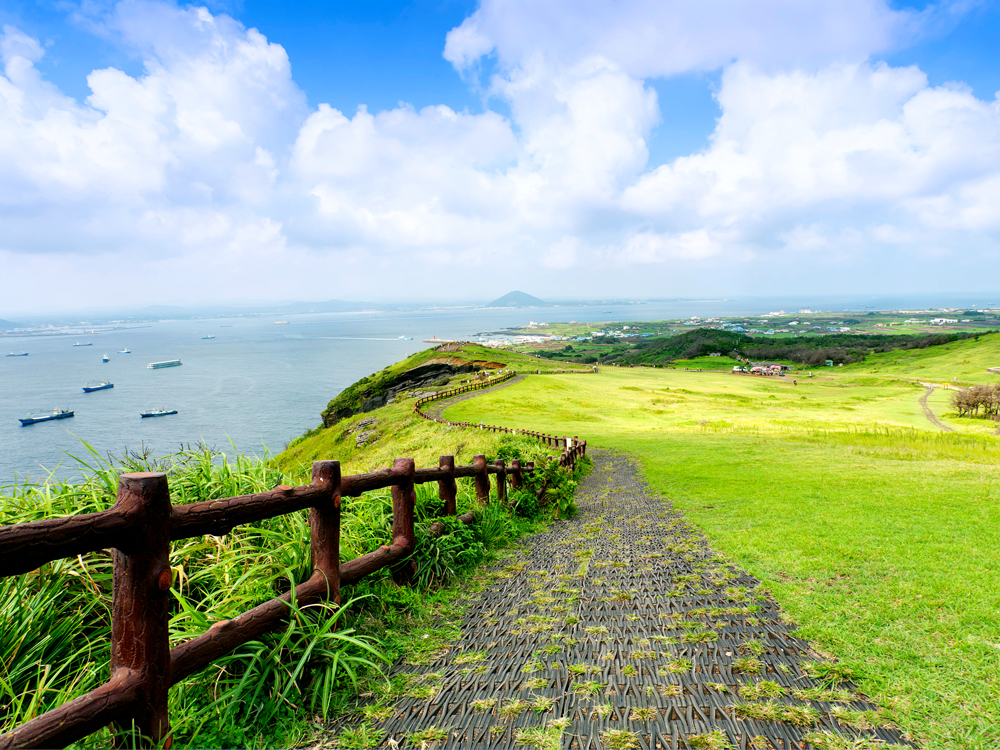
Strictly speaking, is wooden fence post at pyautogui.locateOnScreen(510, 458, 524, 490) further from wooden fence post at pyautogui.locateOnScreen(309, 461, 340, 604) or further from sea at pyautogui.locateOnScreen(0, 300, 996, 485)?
wooden fence post at pyautogui.locateOnScreen(309, 461, 340, 604)

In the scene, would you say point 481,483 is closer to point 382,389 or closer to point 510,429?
point 510,429

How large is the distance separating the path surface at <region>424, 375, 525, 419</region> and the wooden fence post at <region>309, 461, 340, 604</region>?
26.5 metres

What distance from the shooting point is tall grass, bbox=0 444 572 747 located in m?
2.79

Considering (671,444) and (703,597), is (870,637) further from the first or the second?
(671,444)

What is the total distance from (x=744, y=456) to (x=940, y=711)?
A: 12802mm

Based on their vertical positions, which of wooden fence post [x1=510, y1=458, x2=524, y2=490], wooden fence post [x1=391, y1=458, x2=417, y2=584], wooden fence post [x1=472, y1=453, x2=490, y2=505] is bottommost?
wooden fence post [x1=510, y1=458, x2=524, y2=490]

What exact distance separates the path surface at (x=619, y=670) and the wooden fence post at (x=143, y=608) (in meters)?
1.33

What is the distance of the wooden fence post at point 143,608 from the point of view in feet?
8.36

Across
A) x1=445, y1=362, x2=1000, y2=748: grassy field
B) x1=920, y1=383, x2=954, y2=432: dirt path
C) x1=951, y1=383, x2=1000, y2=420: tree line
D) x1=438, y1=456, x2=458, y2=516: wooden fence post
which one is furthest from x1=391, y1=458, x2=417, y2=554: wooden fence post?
x1=951, y1=383, x2=1000, y2=420: tree line

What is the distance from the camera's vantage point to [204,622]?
10.6 ft

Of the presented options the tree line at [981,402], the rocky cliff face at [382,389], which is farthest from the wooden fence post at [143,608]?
the tree line at [981,402]

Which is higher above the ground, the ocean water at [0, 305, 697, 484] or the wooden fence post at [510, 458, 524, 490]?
the wooden fence post at [510, 458, 524, 490]

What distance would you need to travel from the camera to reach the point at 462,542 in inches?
233

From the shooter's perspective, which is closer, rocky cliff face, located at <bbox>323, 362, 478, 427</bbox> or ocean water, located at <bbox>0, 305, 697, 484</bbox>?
ocean water, located at <bbox>0, 305, 697, 484</bbox>
